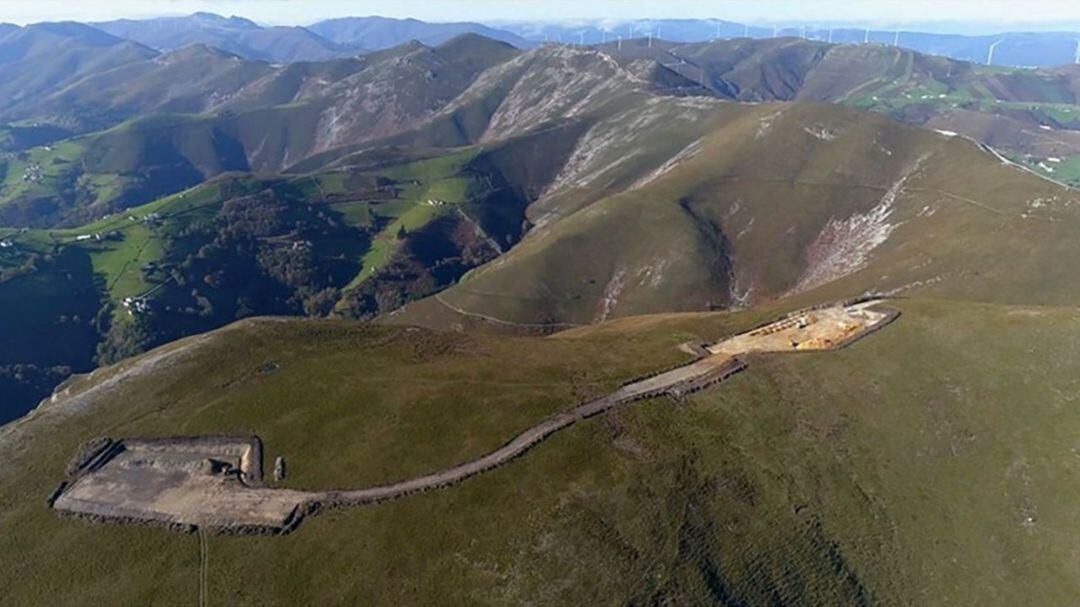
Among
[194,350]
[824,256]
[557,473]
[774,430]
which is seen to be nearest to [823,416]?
[774,430]

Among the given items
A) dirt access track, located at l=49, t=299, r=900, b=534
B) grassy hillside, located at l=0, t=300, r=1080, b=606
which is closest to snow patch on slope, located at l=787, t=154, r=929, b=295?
grassy hillside, located at l=0, t=300, r=1080, b=606

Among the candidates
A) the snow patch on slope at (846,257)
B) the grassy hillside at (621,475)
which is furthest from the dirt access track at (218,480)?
the snow patch on slope at (846,257)

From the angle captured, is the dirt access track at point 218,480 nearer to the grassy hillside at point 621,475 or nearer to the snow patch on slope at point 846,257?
the grassy hillside at point 621,475

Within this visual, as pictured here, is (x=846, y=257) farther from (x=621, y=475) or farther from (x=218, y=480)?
(x=218, y=480)

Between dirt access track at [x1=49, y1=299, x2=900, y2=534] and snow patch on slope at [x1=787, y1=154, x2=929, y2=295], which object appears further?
snow patch on slope at [x1=787, y1=154, x2=929, y2=295]

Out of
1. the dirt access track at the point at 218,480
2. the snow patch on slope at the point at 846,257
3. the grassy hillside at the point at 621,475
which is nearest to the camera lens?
the grassy hillside at the point at 621,475

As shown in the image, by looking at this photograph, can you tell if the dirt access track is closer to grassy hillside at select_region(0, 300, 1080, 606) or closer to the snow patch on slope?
grassy hillside at select_region(0, 300, 1080, 606)

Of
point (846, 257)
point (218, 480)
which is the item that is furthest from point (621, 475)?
point (846, 257)
